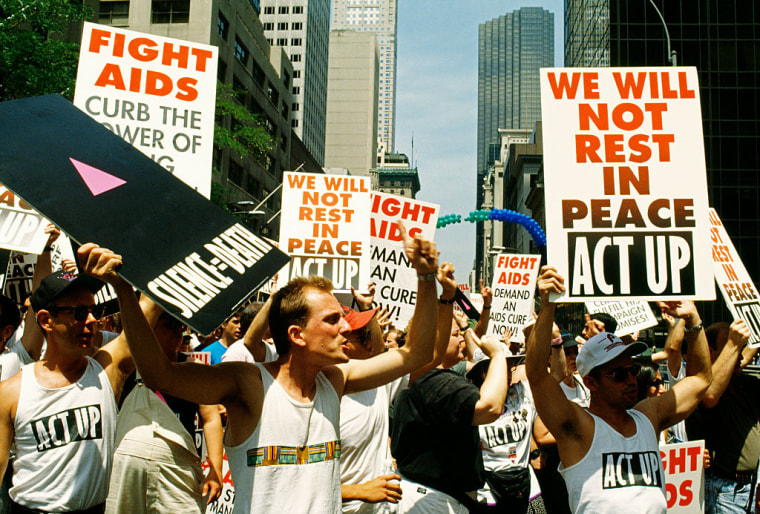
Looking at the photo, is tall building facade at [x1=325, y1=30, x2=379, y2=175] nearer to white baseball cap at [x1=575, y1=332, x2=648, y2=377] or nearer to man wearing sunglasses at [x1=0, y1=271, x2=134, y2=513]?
white baseball cap at [x1=575, y1=332, x2=648, y2=377]

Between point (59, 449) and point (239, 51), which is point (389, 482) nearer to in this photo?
point (59, 449)

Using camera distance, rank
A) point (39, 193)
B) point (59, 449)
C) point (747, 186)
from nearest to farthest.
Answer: point (39, 193), point (59, 449), point (747, 186)

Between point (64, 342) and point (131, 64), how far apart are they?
313cm

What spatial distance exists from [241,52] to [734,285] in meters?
49.0

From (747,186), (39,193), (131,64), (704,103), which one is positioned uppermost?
(704,103)

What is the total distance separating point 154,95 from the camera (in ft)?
19.3

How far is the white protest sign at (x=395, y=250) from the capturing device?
28.9 feet

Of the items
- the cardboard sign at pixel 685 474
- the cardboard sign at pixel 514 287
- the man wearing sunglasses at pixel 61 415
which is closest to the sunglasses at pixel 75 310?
the man wearing sunglasses at pixel 61 415

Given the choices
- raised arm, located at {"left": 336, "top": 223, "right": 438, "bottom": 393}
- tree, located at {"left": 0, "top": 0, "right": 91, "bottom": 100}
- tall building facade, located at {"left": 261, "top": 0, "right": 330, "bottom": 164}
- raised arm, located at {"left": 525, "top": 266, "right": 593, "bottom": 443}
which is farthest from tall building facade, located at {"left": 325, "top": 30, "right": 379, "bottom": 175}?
raised arm, located at {"left": 336, "top": 223, "right": 438, "bottom": 393}

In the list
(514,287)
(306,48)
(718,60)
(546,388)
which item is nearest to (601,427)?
(546,388)

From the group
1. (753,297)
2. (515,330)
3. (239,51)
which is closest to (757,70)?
(239,51)

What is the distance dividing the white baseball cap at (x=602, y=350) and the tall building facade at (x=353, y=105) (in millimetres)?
151159

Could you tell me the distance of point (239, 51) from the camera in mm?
49656

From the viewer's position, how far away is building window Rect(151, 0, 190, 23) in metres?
42.8
